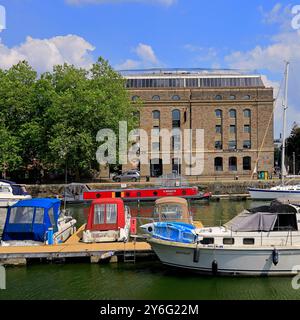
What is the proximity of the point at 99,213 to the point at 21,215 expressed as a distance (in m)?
3.61

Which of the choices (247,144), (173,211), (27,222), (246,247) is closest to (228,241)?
(246,247)

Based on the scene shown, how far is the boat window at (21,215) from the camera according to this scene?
20922mm

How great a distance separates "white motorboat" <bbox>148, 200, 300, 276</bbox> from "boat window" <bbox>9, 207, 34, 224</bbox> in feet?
21.4

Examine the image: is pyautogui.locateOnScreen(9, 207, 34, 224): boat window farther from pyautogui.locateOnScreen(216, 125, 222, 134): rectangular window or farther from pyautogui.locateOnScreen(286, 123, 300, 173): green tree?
pyautogui.locateOnScreen(286, 123, 300, 173): green tree

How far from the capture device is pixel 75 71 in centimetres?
5953

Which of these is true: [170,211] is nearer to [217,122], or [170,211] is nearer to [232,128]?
[217,122]

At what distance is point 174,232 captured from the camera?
18078 mm

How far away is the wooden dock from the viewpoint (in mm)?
18953

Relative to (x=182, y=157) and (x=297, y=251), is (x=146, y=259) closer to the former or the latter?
(x=297, y=251)

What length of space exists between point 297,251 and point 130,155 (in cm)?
5111

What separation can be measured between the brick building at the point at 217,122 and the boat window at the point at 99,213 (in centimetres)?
4717

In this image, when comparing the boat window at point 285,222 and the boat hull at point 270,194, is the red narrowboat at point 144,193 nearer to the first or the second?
the boat hull at point 270,194

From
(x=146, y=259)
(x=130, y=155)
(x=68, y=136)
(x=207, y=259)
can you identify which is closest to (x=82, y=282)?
(x=146, y=259)
